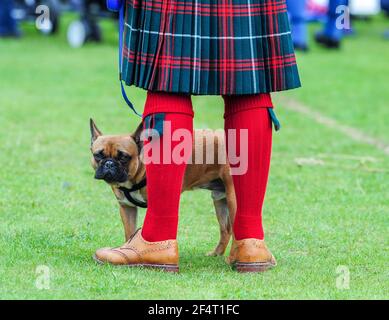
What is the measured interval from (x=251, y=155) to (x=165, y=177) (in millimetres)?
320

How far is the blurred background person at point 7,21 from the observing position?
48.9ft

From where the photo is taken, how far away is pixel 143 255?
12.3 ft

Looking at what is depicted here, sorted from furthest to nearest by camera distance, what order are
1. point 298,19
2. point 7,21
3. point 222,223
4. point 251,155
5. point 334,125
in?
point 7,21, point 298,19, point 334,125, point 222,223, point 251,155

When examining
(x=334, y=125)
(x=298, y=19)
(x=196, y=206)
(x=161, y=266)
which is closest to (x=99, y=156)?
(x=161, y=266)

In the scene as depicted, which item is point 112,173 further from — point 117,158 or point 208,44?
point 208,44

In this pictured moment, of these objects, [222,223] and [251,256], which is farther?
[222,223]

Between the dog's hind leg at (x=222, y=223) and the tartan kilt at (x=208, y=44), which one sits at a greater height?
the tartan kilt at (x=208, y=44)

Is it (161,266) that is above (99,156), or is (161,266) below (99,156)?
below

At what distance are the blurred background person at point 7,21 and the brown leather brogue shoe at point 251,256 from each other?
11.7m

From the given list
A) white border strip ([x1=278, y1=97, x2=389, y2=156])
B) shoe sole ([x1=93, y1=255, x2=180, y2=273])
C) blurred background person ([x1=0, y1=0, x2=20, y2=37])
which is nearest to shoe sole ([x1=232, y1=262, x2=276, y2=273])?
shoe sole ([x1=93, y1=255, x2=180, y2=273])

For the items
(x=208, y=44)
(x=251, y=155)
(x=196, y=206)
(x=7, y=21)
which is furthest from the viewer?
(x=7, y=21)

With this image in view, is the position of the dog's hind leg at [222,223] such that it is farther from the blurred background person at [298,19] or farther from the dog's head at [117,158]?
the blurred background person at [298,19]

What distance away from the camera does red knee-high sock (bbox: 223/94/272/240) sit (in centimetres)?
368

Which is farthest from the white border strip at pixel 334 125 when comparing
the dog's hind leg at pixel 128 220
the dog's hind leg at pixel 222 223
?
the dog's hind leg at pixel 128 220
